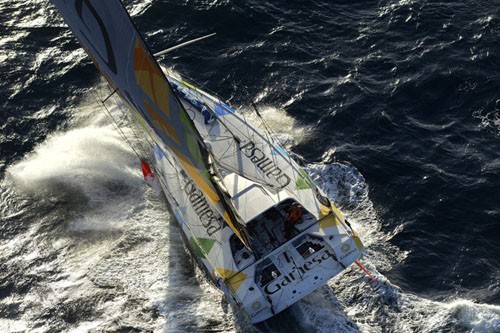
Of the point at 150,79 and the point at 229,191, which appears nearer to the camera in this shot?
the point at 150,79

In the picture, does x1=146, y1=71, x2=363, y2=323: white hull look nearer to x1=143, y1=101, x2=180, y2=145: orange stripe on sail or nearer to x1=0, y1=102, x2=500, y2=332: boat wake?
x1=0, y1=102, x2=500, y2=332: boat wake

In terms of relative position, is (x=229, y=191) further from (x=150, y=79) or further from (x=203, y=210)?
(x=150, y=79)

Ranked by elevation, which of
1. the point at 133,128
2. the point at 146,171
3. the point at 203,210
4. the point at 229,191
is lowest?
the point at 203,210

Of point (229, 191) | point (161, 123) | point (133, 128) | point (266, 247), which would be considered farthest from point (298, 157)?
point (161, 123)

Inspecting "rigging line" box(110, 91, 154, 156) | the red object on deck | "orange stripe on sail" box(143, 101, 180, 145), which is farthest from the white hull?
"rigging line" box(110, 91, 154, 156)

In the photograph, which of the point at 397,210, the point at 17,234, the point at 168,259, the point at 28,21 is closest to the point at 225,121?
the point at 168,259

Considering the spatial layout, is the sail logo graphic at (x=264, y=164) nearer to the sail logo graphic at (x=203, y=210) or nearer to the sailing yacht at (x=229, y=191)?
the sailing yacht at (x=229, y=191)
